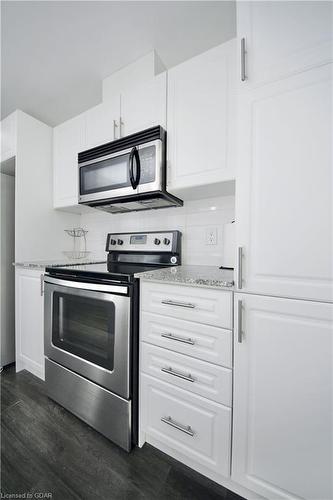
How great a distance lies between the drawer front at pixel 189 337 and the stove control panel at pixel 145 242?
65 cm

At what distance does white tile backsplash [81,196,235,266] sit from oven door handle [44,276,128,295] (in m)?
0.68

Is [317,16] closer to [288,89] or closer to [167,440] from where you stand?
[288,89]

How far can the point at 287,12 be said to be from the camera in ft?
2.58

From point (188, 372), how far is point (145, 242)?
40.7 inches

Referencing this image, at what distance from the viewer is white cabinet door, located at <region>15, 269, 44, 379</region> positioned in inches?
65.9

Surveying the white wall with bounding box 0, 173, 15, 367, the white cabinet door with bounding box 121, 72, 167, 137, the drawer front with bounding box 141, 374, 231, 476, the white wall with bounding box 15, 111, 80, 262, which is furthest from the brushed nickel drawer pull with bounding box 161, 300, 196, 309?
the white wall with bounding box 0, 173, 15, 367

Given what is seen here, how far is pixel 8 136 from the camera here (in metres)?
1.90

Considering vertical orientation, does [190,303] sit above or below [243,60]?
below

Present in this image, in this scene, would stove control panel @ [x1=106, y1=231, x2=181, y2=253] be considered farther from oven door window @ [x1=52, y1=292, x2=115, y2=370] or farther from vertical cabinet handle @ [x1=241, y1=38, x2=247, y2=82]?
vertical cabinet handle @ [x1=241, y1=38, x2=247, y2=82]

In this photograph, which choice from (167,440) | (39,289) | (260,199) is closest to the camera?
(260,199)

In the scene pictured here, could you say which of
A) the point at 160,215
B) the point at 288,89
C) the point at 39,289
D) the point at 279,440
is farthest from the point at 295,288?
the point at 39,289

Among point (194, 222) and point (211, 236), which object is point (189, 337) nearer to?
point (211, 236)

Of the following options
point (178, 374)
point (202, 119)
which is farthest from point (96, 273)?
point (202, 119)

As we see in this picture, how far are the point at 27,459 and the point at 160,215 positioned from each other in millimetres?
1736
